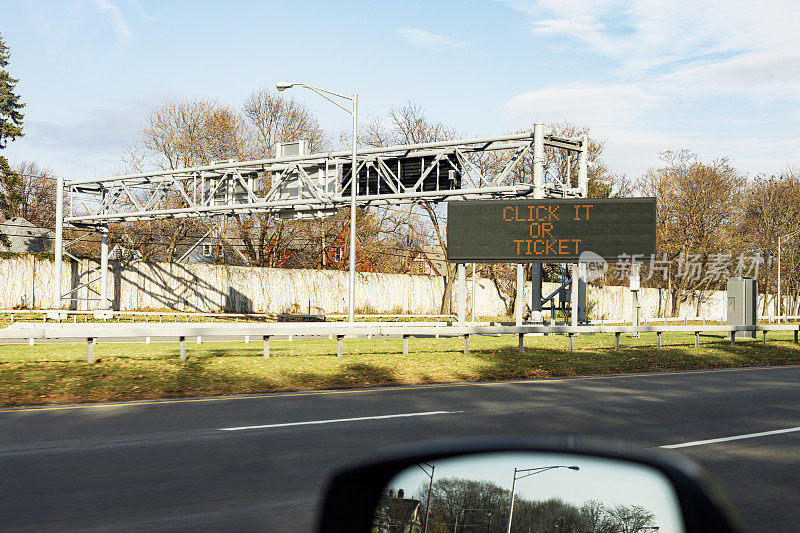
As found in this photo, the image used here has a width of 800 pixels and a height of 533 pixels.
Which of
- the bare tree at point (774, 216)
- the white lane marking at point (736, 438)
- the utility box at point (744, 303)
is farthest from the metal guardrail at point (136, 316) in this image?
the bare tree at point (774, 216)

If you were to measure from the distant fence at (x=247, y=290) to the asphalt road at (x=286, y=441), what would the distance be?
30218mm

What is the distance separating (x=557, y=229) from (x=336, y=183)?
10982mm

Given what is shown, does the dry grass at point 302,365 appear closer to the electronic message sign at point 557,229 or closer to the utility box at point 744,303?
the electronic message sign at point 557,229

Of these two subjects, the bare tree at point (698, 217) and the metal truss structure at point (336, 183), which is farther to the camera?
the bare tree at point (698, 217)

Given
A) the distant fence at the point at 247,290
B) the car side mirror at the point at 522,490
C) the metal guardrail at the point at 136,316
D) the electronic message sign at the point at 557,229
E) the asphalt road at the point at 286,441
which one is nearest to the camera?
the car side mirror at the point at 522,490

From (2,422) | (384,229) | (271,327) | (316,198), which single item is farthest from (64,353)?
(384,229)

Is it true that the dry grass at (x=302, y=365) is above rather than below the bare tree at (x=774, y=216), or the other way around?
below

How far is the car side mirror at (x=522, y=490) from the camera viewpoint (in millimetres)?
1955

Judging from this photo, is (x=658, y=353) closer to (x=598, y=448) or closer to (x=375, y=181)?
(x=375, y=181)

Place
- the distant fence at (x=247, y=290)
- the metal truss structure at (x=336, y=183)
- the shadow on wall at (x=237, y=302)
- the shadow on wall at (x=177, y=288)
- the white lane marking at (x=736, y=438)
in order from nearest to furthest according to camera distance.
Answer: the white lane marking at (x=736, y=438)
the metal truss structure at (x=336, y=183)
the distant fence at (x=247, y=290)
the shadow on wall at (x=177, y=288)
the shadow on wall at (x=237, y=302)

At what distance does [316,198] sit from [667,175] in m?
41.9

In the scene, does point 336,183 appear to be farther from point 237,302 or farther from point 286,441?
point 286,441

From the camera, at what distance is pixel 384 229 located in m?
59.2

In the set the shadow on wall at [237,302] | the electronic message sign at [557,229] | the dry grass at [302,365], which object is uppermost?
the electronic message sign at [557,229]
